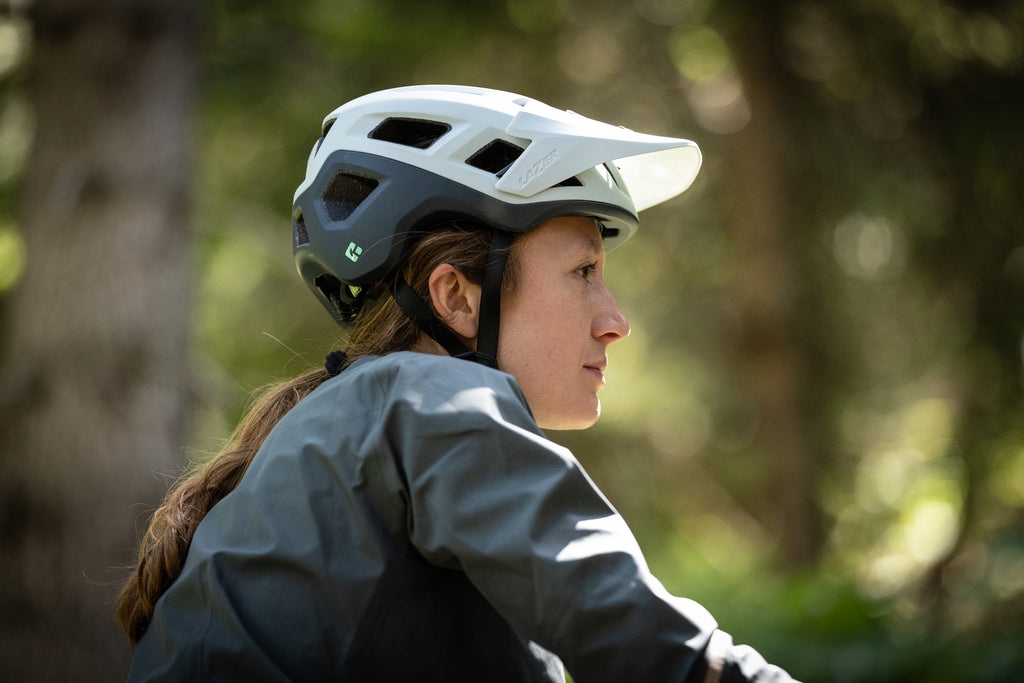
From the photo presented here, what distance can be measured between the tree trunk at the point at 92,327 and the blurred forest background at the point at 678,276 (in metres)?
0.02

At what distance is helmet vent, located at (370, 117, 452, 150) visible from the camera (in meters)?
2.95

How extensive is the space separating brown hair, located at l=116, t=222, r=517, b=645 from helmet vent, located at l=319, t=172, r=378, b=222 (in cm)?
32

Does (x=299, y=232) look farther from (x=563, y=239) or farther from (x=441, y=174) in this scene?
(x=563, y=239)

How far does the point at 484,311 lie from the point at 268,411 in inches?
28.3

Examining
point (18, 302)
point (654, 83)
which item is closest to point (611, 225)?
point (18, 302)

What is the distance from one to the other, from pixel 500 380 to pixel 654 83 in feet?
30.2

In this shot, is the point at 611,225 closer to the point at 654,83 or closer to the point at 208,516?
the point at 208,516

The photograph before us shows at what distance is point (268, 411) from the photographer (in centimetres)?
279

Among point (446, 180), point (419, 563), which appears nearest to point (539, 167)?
point (446, 180)

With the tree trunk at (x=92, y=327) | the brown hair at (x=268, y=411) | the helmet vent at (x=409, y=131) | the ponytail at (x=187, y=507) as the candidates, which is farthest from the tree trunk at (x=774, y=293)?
the ponytail at (x=187, y=507)

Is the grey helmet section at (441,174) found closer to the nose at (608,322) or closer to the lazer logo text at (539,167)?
the lazer logo text at (539,167)

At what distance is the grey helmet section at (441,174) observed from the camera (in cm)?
271

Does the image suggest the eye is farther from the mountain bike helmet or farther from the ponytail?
the ponytail

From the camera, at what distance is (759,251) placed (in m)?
10.1
